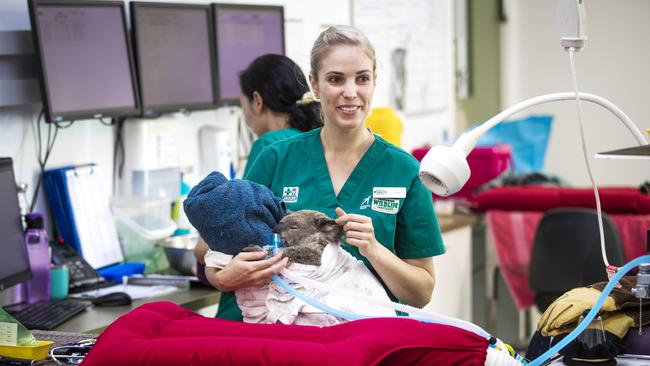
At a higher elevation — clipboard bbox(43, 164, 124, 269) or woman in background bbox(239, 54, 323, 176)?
woman in background bbox(239, 54, 323, 176)

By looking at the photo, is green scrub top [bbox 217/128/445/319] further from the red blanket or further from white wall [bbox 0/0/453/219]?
white wall [bbox 0/0/453/219]

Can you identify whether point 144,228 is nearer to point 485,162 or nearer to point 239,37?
point 239,37

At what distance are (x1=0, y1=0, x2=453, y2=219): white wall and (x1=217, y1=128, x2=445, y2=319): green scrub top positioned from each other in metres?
1.10

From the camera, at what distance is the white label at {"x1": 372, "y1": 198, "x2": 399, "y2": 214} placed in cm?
210

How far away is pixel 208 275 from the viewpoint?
200cm

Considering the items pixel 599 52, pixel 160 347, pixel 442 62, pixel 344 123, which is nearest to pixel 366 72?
pixel 344 123

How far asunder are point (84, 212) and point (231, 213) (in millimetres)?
1598

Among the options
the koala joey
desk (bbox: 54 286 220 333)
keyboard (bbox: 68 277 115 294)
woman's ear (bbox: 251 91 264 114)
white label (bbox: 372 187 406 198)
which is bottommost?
desk (bbox: 54 286 220 333)

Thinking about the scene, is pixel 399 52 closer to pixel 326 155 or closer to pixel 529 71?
pixel 529 71

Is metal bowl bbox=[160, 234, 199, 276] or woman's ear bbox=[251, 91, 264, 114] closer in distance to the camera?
woman's ear bbox=[251, 91, 264, 114]

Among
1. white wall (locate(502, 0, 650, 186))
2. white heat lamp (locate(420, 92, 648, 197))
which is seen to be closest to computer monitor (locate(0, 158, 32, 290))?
white heat lamp (locate(420, 92, 648, 197))

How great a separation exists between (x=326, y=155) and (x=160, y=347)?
787mm

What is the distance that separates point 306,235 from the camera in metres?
1.84

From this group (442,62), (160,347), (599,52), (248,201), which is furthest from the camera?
(599,52)
